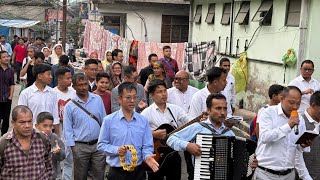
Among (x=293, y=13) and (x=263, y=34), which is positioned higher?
(x=293, y=13)

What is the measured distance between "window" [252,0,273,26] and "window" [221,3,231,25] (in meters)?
2.33

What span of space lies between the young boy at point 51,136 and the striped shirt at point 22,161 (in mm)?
652

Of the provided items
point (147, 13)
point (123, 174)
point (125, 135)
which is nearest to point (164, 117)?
point (125, 135)

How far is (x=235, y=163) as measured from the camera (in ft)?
16.1

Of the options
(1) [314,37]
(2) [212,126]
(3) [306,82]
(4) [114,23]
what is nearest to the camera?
(2) [212,126]

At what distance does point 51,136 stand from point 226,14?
11.0 meters

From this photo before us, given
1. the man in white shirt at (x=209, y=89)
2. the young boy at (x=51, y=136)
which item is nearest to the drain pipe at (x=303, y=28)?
the man in white shirt at (x=209, y=89)

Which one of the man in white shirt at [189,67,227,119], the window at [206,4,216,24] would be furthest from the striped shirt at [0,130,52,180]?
the window at [206,4,216,24]

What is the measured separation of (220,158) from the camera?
15.9 feet

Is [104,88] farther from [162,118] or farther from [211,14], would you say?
[211,14]

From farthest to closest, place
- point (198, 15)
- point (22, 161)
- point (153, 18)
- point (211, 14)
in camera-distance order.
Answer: point (153, 18) → point (198, 15) → point (211, 14) → point (22, 161)

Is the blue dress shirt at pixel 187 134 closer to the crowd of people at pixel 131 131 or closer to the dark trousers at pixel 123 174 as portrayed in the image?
the crowd of people at pixel 131 131

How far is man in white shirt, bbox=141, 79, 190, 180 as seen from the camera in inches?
249

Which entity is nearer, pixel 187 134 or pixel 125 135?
pixel 187 134
